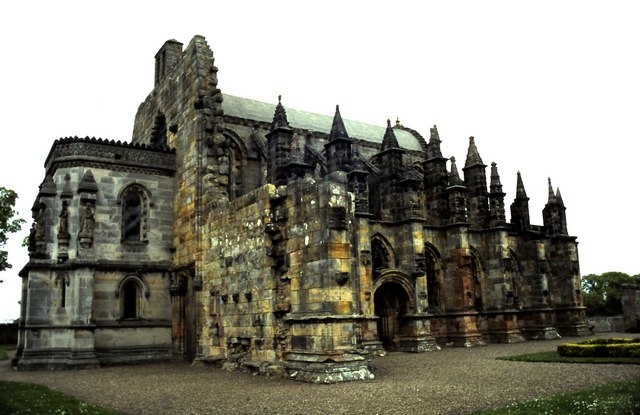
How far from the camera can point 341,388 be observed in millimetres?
11984

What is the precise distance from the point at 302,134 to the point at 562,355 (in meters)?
18.5

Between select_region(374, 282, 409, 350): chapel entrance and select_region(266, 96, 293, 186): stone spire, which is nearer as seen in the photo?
select_region(266, 96, 293, 186): stone spire

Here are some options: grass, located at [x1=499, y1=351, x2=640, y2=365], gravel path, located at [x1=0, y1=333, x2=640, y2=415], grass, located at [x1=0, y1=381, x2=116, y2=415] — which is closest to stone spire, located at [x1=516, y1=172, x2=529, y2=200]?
grass, located at [x1=499, y1=351, x2=640, y2=365]

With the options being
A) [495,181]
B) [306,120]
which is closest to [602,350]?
[495,181]

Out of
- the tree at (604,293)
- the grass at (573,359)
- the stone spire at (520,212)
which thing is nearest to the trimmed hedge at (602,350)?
the grass at (573,359)

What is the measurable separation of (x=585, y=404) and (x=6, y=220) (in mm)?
26717

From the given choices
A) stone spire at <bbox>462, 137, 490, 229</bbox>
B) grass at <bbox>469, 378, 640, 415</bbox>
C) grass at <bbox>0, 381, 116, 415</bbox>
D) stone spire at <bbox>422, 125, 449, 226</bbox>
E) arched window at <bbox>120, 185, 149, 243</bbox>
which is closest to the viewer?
grass at <bbox>469, 378, 640, 415</bbox>

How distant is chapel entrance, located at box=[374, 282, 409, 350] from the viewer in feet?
85.2

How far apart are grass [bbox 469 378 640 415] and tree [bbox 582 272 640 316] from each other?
4875 cm

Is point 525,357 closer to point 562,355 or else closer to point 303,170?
point 562,355

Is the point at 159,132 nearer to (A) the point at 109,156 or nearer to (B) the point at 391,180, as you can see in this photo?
(A) the point at 109,156

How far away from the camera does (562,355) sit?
18750 mm

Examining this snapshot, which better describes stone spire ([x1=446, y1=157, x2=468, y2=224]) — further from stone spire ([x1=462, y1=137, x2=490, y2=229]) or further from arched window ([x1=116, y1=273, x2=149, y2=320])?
arched window ([x1=116, y1=273, x2=149, y2=320])

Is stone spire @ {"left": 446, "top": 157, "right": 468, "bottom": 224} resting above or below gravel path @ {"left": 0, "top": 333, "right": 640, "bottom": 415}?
above
